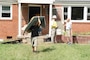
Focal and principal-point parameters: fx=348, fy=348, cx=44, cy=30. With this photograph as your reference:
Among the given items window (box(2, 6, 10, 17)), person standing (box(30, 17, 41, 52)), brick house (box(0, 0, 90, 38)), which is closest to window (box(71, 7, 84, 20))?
brick house (box(0, 0, 90, 38))

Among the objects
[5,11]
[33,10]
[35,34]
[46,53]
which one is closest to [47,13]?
[33,10]

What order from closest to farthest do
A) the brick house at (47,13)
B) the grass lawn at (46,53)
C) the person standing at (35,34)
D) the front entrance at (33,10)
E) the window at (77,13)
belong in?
the grass lawn at (46,53), the person standing at (35,34), the brick house at (47,13), the window at (77,13), the front entrance at (33,10)

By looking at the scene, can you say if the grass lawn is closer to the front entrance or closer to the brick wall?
the brick wall

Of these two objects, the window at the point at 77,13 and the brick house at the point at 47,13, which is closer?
the brick house at the point at 47,13

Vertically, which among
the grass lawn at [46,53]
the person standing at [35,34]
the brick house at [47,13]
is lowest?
the grass lawn at [46,53]

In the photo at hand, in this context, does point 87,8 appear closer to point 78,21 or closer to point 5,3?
point 78,21

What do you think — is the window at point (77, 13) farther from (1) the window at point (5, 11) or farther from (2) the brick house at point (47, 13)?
(1) the window at point (5, 11)

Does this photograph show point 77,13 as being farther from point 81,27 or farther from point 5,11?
point 5,11

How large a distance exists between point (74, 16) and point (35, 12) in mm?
3606

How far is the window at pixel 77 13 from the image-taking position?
3172 cm

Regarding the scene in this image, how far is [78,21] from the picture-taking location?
31578 millimetres

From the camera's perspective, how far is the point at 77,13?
1257 inches

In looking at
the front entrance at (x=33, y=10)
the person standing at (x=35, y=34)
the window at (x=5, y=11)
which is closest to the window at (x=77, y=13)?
the front entrance at (x=33, y=10)

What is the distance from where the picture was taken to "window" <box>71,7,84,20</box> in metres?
31.7
